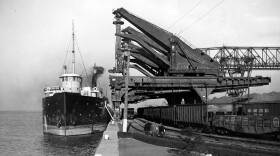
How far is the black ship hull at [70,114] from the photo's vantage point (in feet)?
145

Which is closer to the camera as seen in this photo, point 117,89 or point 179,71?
point 117,89

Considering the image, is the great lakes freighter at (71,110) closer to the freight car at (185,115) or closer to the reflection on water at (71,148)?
the reflection on water at (71,148)

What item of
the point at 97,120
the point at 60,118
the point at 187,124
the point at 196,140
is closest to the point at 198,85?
the point at 187,124

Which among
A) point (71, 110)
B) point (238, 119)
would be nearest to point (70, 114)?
point (71, 110)

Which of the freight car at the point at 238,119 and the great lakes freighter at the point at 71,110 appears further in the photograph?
the great lakes freighter at the point at 71,110

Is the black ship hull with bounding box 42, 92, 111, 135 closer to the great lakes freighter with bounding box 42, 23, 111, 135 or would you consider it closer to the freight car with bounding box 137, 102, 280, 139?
the great lakes freighter with bounding box 42, 23, 111, 135

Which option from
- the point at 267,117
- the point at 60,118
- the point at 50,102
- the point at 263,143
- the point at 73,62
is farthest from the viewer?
the point at 73,62

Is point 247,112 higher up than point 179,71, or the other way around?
point 179,71

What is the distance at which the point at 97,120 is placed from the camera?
Result: 173 feet

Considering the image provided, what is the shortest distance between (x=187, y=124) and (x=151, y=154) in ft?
73.2

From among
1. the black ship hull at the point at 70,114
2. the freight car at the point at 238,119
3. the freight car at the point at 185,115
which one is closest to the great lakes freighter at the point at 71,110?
the black ship hull at the point at 70,114

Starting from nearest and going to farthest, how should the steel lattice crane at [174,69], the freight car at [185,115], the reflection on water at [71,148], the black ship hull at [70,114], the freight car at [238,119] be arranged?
the freight car at [238,119] < the reflection on water at [71,148] < the freight car at [185,115] < the black ship hull at [70,114] < the steel lattice crane at [174,69]

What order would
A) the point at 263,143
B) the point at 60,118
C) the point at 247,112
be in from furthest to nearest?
the point at 60,118
the point at 247,112
the point at 263,143

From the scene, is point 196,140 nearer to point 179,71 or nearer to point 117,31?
point 179,71
